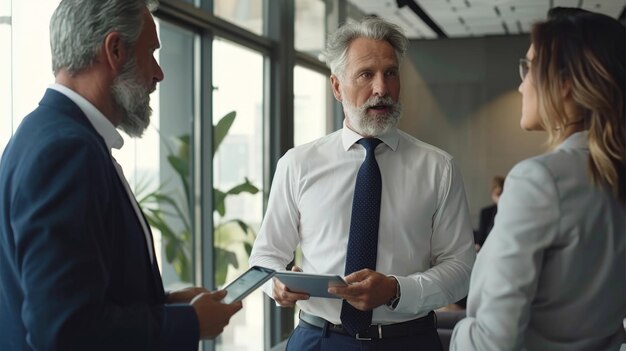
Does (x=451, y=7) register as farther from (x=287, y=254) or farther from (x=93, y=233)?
(x=93, y=233)

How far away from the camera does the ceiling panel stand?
830 cm

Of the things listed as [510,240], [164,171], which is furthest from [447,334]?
[510,240]

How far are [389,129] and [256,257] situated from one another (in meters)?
0.58

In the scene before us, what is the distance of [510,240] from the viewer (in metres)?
1.33

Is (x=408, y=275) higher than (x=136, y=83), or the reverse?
(x=136, y=83)

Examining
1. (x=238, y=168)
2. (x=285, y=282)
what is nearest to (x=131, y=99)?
(x=285, y=282)

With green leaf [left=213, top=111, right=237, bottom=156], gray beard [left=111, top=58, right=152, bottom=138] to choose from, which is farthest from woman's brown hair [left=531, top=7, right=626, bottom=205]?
green leaf [left=213, top=111, right=237, bottom=156]

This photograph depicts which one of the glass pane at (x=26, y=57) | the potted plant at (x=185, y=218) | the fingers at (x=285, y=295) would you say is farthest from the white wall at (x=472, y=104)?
the fingers at (x=285, y=295)

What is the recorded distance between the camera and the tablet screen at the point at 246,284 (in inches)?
61.7

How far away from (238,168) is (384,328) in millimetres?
3297

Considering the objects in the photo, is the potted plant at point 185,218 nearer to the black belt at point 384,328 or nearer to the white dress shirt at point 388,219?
the white dress shirt at point 388,219

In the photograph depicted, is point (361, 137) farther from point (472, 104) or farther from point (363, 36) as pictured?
point (472, 104)

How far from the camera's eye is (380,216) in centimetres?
223

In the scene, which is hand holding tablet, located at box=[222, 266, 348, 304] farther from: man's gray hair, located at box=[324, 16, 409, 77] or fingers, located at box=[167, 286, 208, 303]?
man's gray hair, located at box=[324, 16, 409, 77]
